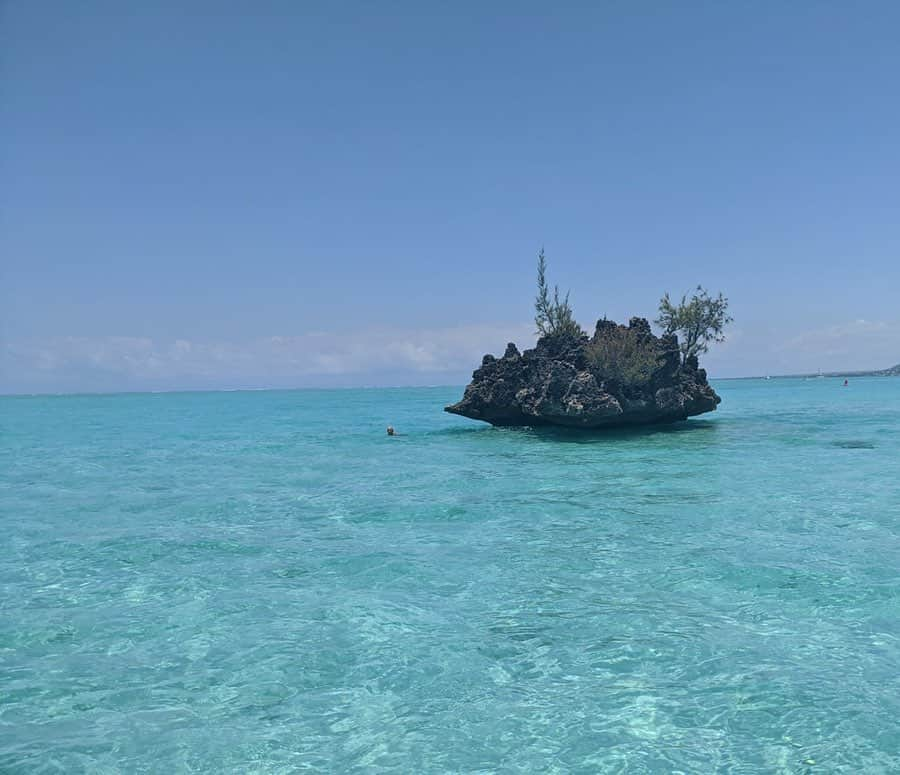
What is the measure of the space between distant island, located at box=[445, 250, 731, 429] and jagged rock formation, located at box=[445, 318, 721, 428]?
0.18ft

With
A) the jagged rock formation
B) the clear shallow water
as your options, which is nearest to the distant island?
the jagged rock formation

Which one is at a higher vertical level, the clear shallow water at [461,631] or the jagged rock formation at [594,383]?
the jagged rock formation at [594,383]

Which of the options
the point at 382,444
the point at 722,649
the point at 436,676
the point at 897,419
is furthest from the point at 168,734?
the point at 897,419

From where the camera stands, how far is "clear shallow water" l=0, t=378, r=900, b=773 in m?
5.86

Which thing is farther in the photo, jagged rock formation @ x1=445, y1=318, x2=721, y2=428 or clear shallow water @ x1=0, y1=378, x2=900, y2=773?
jagged rock formation @ x1=445, y1=318, x2=721, y2=428

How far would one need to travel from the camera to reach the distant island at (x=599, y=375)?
118 ft

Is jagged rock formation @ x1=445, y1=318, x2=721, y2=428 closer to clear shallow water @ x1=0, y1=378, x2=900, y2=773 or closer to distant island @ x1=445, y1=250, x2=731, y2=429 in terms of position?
distant island @ x1=445, y1=250, x2=731, y2=429

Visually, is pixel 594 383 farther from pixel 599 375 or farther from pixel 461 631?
pixel 461 631

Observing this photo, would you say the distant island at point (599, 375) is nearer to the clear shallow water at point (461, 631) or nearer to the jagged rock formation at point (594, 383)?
the jagged rock formation at point (594, 383)

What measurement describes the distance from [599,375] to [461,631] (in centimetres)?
2942

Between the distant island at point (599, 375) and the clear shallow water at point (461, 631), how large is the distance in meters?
16.6

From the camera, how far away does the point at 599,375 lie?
36344 millimetres

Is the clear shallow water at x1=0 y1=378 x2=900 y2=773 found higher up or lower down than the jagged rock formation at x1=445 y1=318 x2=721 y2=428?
lower down

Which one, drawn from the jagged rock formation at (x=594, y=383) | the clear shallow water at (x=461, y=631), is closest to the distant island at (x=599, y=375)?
the jagged rock formation at (x=594, y=383)
